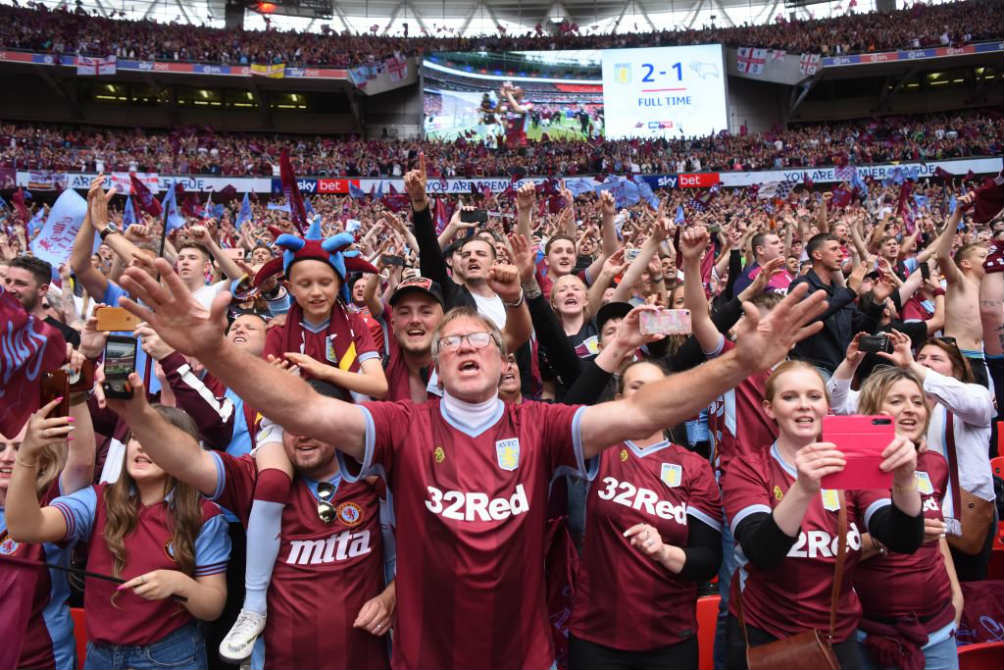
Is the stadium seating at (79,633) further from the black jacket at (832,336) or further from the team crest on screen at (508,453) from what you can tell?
the black jacket at (832,336)

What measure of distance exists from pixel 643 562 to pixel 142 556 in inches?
75.9

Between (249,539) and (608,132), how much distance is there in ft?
108

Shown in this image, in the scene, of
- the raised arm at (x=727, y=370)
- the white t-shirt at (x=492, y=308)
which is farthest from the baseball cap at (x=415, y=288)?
the raised arm at (x=727, y=370)

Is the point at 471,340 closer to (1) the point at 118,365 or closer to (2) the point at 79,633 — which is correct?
(1) the point at 118,365

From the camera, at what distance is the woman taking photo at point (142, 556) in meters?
2.49

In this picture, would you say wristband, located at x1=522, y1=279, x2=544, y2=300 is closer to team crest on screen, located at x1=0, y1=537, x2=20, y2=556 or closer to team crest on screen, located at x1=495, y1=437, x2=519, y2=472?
team crest on screen, located at x1=495, y1=437, x2=519, y2=472

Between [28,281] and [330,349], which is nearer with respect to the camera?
[330,349]

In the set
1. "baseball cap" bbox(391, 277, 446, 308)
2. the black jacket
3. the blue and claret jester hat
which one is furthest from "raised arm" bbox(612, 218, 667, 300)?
the blue and claret jester hat

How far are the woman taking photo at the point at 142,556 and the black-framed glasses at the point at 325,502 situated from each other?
51 cm

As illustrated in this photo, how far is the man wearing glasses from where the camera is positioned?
189cm

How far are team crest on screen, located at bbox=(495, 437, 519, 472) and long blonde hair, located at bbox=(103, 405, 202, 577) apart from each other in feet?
4.36

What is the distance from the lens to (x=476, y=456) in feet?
6.89

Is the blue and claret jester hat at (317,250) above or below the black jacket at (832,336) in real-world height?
above

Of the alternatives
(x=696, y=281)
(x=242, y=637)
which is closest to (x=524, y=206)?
(x=696, y=281)
